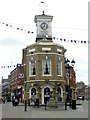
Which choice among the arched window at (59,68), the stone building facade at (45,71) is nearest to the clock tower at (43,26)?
the stone building facade at (45,71)

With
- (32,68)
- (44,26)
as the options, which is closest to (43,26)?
(44,26)

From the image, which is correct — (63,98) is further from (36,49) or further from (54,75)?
(36,49)

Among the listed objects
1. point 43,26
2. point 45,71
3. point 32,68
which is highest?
point 43,26

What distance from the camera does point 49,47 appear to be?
5009 centimetres

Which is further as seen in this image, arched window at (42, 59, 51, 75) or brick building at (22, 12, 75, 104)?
arched window at (42, 59, 51, 75)

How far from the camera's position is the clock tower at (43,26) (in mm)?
53438

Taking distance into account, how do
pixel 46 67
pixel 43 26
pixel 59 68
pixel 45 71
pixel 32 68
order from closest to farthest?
pixel 45 71
pixel 46 67
pixel 32 68
pixel 59 68
pixel 43 26

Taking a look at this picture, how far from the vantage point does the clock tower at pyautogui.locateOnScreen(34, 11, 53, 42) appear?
5344 cm

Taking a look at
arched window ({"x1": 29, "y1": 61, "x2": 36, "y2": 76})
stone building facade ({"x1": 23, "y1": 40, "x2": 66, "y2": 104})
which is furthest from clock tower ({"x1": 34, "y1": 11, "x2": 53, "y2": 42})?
arched window ({"x1": 29, "y1": 61, "x2": 36, "y2": 76})

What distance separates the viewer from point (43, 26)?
53.6 metres

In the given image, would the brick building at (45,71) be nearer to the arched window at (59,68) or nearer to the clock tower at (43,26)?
the arched window at (59,68)

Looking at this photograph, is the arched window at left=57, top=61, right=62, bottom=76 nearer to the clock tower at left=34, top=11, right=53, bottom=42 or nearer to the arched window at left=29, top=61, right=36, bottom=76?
the arched window at left=29, top=61, right=36, bottom=76

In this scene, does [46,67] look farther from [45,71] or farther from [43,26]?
[43,26]

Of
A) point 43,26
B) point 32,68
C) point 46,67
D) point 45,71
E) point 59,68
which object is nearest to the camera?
point 45,71
